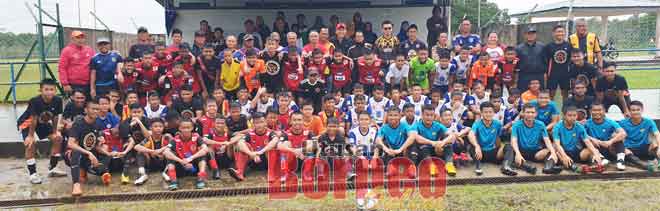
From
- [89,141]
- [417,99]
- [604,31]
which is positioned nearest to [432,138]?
[417,99]

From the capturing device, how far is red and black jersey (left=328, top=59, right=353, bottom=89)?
779 centimetres

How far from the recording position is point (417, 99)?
24.2 feet

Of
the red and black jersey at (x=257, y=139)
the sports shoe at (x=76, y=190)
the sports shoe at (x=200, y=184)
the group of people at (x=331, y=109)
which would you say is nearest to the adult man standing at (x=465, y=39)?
the group of people at (x=331, y=109)

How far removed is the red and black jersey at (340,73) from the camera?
7.79 m

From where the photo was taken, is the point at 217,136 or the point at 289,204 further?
the point at 217,136

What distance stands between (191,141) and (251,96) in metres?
1.60

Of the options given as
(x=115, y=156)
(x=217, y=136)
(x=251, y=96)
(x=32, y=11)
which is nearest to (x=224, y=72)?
(x=251, y=96)

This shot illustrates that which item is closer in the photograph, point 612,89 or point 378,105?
point 378,105

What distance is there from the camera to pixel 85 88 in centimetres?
737

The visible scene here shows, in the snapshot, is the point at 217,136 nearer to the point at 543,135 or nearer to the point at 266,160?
the point at 266,160

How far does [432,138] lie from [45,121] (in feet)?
15.7

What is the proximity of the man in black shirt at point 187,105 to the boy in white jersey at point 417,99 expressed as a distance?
2945 millimetres

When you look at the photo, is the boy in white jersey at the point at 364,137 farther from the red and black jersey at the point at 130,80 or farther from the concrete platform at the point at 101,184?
the red and black jersey at the point at 130,80

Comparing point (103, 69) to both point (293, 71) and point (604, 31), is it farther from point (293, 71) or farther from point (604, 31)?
point (604, 31)
